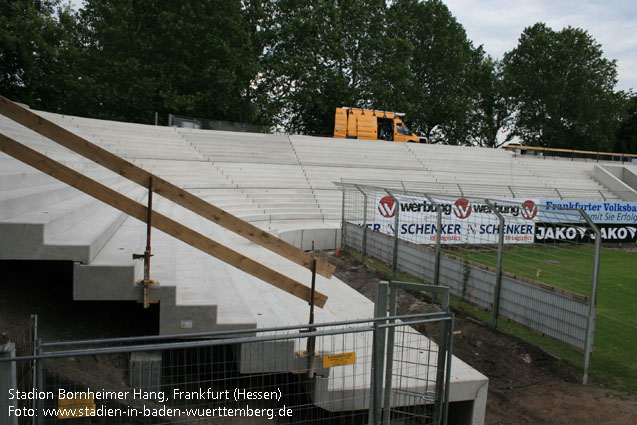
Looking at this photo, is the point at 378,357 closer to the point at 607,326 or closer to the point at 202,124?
the point at 607,326

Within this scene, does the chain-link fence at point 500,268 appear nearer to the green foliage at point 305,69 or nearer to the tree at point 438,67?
the green foliage at point 305,69

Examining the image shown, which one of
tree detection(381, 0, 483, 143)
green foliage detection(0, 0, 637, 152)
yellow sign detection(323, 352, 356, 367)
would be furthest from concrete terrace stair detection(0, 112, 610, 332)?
tree detection(381, 0, 483, 143)

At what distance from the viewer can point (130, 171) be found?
415 centimetres

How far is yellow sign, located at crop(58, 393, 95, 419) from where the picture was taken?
2865mm

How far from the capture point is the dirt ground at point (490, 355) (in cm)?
455

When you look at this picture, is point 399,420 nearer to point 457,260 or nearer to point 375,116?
point 457,260

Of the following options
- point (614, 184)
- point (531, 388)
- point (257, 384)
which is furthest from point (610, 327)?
point (614, 184)

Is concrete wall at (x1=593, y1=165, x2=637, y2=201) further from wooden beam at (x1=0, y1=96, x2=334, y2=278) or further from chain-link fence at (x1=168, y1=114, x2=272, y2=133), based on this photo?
wooden beam at (x1=0, y1=96, x2=334, y2=278)

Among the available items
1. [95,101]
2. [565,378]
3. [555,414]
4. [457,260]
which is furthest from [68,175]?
[95,101]

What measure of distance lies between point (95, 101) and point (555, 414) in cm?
3687

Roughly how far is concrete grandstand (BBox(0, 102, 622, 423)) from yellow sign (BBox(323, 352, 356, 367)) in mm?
1132

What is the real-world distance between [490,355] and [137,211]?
197 inches

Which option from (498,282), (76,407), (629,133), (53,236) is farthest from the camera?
(629,133)

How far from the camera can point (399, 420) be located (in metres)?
4.46
